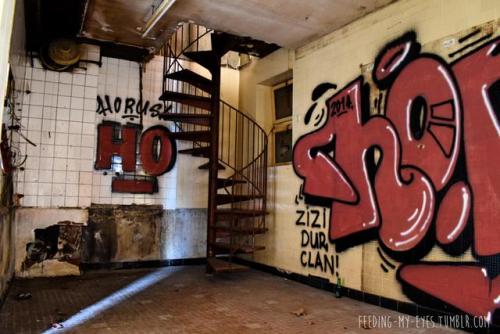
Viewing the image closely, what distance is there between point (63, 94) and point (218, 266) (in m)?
3.15

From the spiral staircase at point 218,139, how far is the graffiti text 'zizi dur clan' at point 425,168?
139 cm

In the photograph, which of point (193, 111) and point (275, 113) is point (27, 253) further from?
point (275, 113)

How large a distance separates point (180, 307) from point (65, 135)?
3.02 meters

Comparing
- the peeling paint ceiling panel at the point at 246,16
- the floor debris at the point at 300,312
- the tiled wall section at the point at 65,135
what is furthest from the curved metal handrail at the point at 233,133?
the floor debris at the point at 300,312

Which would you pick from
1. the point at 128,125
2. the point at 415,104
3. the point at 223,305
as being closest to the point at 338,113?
the point at 415,104

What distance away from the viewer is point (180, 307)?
3777 mm

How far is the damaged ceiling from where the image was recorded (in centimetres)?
410

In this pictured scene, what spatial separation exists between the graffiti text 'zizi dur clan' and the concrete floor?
56cm

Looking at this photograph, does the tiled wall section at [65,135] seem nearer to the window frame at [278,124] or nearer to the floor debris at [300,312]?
the window frame at [278,124]

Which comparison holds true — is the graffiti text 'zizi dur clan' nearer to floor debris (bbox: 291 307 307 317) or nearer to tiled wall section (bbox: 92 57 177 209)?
floor debris (bbox: 291 307 307 317)

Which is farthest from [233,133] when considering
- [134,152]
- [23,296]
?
[23,296]

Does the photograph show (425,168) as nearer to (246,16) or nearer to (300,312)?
(300,312)

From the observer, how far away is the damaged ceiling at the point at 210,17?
4.10m

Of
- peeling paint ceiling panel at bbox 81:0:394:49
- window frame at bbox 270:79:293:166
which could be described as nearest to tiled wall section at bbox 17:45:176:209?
peeling paint ceiling panel at bbox 81:0:394:49
